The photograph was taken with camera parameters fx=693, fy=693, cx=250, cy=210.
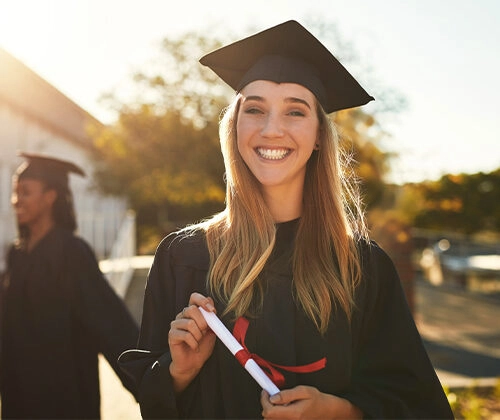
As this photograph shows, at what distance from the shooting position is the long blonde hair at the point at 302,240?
2.16 metres

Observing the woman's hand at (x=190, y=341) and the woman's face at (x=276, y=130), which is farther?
the woman's face at (x=276, y=130)

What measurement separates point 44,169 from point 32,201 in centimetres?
25

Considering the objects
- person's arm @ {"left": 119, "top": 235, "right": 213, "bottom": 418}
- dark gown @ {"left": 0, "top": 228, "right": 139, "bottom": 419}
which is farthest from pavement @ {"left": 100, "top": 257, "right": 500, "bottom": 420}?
person's arm @ {"left": 119, "top": 235, "right": 213, "bottom": 418}

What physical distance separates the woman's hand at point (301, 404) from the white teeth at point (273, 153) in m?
0.73

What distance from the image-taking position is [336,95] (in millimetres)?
2514

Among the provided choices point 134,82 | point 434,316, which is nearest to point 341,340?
point 434,316

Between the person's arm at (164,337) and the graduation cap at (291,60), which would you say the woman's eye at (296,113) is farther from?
the person's arm at (164,337)

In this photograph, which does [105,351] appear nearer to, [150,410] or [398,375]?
[150,410]

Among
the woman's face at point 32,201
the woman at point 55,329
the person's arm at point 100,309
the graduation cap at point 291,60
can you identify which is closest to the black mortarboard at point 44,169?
the woman's face at point 32,201

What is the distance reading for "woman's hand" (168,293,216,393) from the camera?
197 cm

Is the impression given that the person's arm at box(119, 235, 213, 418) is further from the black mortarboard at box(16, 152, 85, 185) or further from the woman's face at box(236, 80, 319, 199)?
the black mortarboard at box(16, 152, 85, 185)

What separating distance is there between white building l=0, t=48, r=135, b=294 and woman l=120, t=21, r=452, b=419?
24.9 feet

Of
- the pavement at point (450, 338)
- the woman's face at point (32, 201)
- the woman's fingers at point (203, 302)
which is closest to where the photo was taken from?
the woman's fingers at point (203, 302)

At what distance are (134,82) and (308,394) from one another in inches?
615
